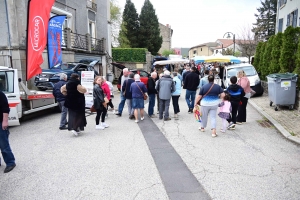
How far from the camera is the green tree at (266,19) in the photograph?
45344 millimetres

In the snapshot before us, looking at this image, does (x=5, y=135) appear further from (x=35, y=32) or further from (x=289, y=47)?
(x=289, y=47)

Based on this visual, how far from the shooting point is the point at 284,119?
8391 millimetres

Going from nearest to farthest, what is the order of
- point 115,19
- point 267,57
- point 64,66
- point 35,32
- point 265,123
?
1. point 265,123
2. point 35,32
3. point 64,66
4. point 267,57
5. point 115,19

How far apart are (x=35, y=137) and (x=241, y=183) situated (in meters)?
5.55

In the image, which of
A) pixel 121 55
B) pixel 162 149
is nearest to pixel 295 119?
pixel 162 149

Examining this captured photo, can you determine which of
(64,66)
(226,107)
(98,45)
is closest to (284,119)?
(226,107)

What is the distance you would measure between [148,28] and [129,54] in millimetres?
10446

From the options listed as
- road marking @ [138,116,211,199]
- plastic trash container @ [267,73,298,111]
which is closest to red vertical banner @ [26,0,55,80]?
road marking @ [138,116,211,199]

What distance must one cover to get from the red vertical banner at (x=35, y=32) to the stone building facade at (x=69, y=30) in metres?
2.50

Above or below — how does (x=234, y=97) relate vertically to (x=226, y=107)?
above

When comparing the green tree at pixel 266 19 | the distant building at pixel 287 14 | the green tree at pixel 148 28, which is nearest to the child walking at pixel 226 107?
the distant building at pixel 287 14

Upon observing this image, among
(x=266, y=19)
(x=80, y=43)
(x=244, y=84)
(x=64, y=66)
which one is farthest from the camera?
(x=266, y=19)

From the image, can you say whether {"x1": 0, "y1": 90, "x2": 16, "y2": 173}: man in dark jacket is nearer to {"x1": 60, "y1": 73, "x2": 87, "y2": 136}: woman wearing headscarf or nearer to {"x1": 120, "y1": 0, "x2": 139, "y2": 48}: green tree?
{"x1": 60, "y1": 73, "x2": 87, "y2": 136}: woman wearing headscarf

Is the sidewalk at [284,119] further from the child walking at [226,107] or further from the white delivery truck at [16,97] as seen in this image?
the white delivery truck at [16,97]
